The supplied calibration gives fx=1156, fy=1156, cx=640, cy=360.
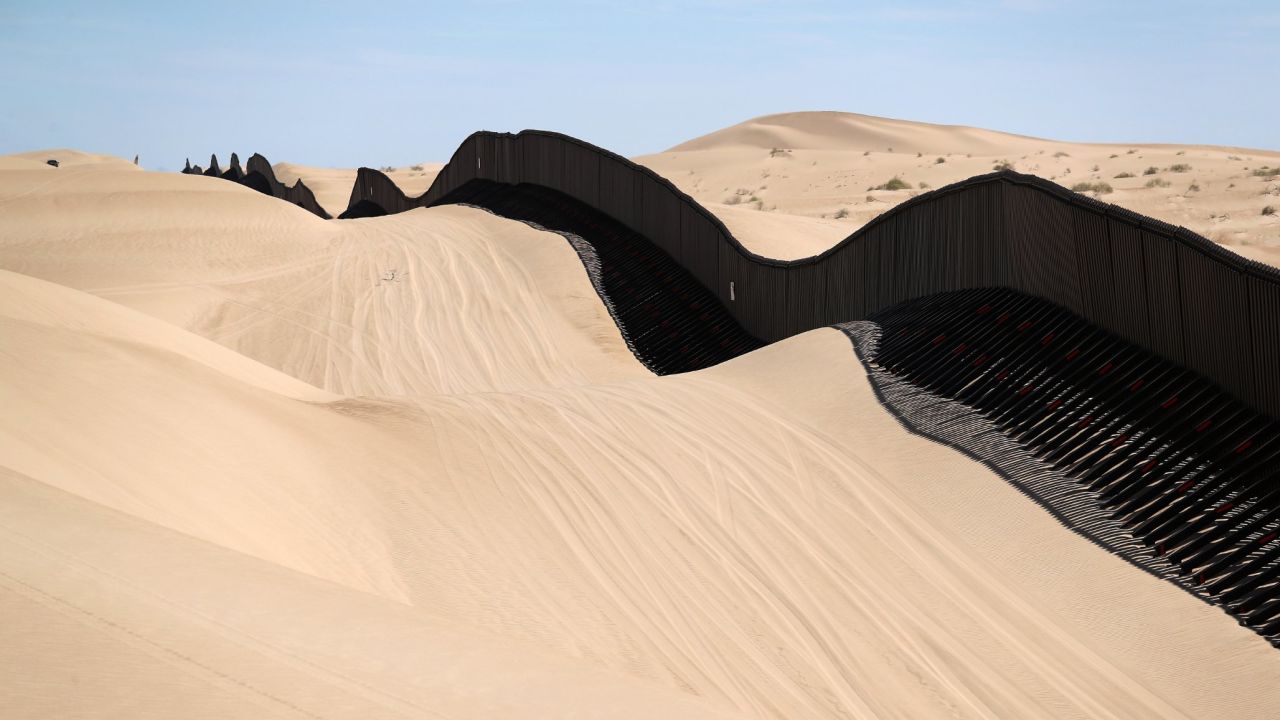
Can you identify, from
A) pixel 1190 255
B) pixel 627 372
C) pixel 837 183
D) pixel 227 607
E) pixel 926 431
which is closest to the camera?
pixel 227 607

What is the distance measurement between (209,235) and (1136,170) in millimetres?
34258

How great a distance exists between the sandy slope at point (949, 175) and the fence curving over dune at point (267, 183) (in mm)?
16711

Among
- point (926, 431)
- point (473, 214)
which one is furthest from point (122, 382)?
point (473, 214)

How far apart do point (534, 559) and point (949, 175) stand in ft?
147

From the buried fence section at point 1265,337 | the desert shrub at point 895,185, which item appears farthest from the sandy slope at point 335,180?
the buried fence section at point 1265,337

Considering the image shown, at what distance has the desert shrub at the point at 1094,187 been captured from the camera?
1422 inches

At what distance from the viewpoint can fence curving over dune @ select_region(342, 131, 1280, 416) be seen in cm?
934

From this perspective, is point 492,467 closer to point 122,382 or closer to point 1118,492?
point 122,382

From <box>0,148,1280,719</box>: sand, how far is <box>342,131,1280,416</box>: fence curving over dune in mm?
1989

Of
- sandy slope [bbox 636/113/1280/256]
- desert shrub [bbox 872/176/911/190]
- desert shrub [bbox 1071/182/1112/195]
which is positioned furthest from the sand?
desert shrub [bbox 872/176/911/190]

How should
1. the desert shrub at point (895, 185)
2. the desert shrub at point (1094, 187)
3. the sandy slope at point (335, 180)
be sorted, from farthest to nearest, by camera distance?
the sandy slope at point (335, 180)
the desert shrub at point (895, 185)
the desert shrub at point (1094, 187)

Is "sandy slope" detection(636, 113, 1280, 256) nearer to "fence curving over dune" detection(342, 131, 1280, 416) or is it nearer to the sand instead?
"fence curving over dune" detection(342, 131, 1280, 416)

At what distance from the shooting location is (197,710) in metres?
4.16

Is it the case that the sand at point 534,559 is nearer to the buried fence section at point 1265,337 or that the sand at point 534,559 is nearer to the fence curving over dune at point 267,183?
the buried fence section at point 1265,337
